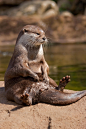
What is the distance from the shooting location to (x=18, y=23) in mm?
23031

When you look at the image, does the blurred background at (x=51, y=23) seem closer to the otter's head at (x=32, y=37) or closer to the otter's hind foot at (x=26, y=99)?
the otter's head at (x=32, y=37)

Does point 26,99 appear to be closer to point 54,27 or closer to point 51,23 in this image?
point 54,27

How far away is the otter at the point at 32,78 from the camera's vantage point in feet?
→ 12.3

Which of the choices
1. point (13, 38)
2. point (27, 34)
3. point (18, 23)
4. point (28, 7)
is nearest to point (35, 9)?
point (28, 7)

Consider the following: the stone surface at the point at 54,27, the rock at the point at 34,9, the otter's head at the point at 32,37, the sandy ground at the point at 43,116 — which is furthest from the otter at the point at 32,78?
the rock at the point at 34,9

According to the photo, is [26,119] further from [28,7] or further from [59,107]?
[28,7]

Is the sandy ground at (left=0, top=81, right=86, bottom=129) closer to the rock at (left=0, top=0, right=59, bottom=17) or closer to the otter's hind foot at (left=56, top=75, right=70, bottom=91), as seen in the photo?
the otter's hind foot at (left=56, top=75, right=70, bottom=91)

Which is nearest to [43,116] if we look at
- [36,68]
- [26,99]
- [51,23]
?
[26,99]

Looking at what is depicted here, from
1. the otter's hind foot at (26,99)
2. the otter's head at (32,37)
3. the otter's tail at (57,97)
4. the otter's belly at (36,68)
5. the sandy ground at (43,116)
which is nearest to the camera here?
the sandy ground at (43,116)

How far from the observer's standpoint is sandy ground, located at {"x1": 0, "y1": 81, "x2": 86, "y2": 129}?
3.25 m

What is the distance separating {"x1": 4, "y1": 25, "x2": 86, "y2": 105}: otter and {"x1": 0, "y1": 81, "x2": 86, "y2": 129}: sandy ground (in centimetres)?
11

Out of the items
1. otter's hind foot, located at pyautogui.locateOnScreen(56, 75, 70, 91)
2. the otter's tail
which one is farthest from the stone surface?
the otter's tail

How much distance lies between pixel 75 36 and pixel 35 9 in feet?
24.8

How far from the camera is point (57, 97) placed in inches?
146
